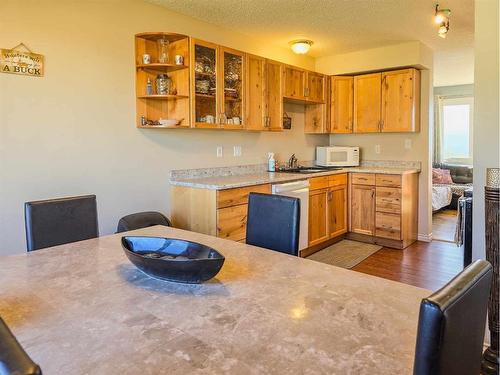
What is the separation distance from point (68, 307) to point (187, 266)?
37 cm

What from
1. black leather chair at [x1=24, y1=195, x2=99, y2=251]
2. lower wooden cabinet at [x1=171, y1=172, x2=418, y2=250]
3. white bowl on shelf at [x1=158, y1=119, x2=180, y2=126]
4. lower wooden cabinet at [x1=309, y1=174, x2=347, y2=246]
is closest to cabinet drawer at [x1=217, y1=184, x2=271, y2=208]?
lower wooden cabinet at [x1=171, y1=172, x2=418, y2=250]

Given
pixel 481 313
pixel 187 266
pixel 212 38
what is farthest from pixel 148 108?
pixel 481 313

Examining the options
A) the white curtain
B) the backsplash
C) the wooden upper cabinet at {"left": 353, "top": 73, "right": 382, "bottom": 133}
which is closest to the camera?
the backsplash

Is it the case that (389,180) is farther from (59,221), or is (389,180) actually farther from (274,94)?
(59,221)

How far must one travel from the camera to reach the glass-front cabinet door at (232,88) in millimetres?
3586

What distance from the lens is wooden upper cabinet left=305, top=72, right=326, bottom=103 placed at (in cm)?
480

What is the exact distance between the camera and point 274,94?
4203 millimetres

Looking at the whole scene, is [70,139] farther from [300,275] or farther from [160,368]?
[160,368]

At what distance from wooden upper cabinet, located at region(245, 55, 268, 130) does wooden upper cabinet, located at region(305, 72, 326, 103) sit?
955 mm

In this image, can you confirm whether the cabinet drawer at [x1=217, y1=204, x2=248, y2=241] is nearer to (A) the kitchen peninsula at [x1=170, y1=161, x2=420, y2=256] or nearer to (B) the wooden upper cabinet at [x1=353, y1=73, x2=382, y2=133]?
(A) the kitchen peninsula at [x1=170, y1=161, x2=420, y2=256]

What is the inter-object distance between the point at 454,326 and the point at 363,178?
4335 mm

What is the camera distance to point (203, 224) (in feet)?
10.9

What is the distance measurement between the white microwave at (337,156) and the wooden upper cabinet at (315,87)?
0.67m

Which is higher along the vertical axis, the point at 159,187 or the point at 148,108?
the point at 148,108
